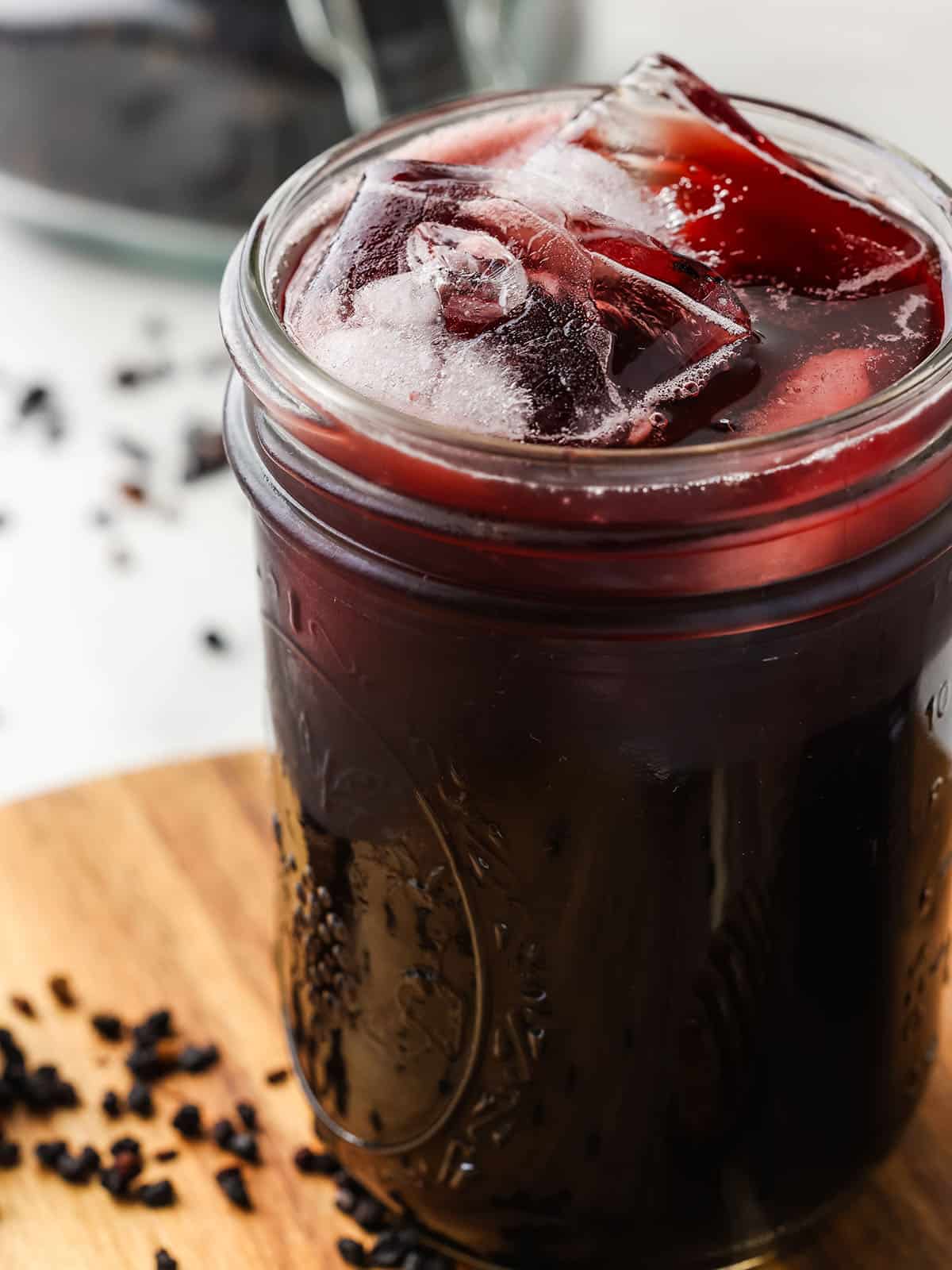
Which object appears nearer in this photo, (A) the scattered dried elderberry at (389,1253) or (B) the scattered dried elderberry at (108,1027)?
(A) the scattered dried elderberry at (389,1253)

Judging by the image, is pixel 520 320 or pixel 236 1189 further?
pixel 236 1189

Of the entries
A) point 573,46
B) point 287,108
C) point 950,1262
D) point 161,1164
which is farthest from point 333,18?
point 950,1262

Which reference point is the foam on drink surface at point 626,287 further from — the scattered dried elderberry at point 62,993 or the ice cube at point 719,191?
the scattered dried elderberry at point 62,993

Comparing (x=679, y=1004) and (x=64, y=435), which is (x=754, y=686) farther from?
(x=64, y=435)

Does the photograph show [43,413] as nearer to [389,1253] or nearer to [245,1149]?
[245,1149]

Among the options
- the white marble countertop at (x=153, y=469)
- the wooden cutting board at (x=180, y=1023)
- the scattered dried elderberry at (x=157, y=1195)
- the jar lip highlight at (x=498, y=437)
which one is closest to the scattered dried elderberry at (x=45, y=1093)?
the wooden cutting board at (x=180, y=1023)

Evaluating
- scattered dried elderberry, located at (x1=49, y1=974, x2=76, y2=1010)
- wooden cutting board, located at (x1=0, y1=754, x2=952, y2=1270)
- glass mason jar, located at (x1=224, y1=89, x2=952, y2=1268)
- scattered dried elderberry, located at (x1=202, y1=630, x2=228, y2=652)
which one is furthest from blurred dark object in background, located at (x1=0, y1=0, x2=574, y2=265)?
scattered dried elderberry, located at (x1=49, y1=974, x2=76, y2=1010)

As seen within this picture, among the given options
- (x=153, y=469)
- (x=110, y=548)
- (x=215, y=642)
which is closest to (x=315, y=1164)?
(x=215, y=642)
